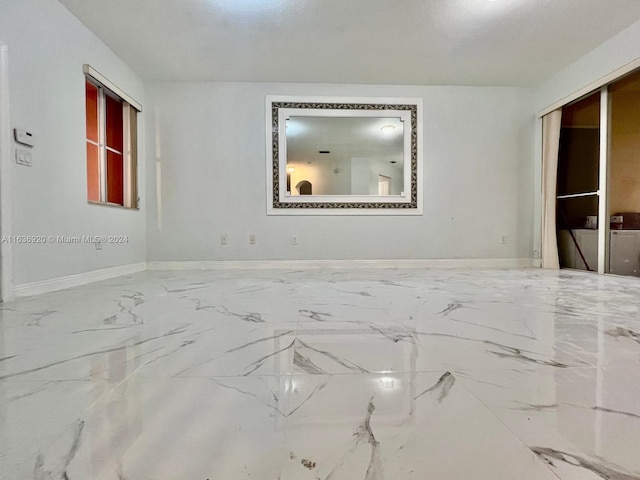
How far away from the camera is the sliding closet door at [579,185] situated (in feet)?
11.9

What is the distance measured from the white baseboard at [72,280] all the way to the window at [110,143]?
0.68m

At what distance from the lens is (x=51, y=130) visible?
2.62 meters

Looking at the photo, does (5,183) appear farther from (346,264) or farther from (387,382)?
(346,264)

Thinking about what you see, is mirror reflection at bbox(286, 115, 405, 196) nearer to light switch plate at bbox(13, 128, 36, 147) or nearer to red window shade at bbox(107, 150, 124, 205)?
red window shade at bbox(107, 150, 124, 205)

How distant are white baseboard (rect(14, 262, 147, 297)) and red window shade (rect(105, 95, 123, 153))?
Result: 4.42 ft

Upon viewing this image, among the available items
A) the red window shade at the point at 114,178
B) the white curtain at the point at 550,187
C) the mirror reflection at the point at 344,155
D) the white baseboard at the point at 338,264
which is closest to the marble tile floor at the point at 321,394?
the red window shade at the point at 114,178

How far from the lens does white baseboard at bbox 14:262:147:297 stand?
2.35 m

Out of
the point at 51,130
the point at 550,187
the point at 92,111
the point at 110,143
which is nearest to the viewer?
the point at 51,130

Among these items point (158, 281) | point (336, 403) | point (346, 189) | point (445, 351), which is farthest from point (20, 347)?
point (346, 189)

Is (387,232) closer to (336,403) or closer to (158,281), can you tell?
(158,281)

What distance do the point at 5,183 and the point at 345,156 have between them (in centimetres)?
323

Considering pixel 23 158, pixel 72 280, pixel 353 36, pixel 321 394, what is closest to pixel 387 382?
pixel 321 394

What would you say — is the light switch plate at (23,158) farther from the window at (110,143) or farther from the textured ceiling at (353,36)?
the textured ceiling at (353,36)

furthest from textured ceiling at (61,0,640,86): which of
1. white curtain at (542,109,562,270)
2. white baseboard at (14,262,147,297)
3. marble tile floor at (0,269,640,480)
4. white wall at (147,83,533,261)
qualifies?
marble tile floor at (0,269,640,480)
